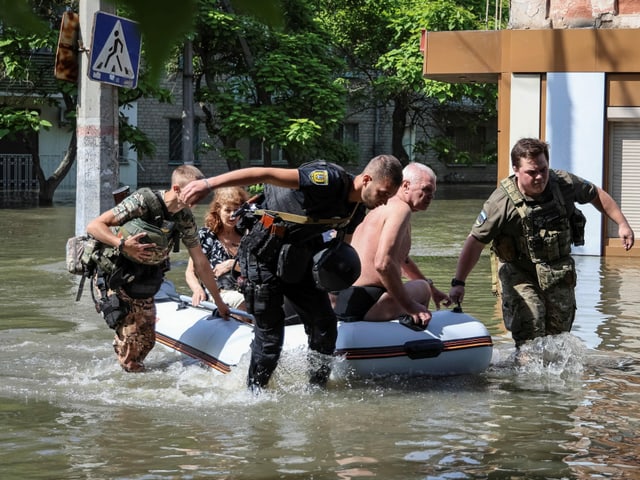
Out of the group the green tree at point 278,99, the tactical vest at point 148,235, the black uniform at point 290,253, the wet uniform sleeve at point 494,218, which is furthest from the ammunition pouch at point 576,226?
the green tree at point 278,99

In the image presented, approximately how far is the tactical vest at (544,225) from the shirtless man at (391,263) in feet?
1.79

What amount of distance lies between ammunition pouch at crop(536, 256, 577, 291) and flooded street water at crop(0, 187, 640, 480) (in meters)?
0.38

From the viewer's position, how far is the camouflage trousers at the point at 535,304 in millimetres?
7270

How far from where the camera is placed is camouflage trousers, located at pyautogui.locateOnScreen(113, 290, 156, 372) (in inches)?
278

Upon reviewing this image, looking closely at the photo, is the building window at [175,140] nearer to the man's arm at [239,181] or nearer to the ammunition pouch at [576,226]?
the ammunition pouch at [576,226]

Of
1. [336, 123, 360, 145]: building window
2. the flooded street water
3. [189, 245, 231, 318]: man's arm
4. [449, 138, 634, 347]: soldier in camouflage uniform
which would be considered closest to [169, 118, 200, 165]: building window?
[336, 123, 360, 145]: building window

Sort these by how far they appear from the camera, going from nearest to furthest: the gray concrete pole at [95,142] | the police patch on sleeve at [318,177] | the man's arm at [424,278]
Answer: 1. the police patch on sleeve at [318,177]
2. the man's arm at [424,278]
3. the gray concrete pole at [95,142]

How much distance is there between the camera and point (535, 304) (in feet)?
23.8

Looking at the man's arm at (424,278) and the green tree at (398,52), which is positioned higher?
the green tree at (398,52)

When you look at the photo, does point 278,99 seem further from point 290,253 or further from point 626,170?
point 290,253

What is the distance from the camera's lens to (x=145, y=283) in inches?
274

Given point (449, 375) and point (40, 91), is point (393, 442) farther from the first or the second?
point (40, 91)

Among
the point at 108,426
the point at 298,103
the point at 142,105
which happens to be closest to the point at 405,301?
the point at 108,426

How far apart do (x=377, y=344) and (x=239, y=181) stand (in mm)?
1799
